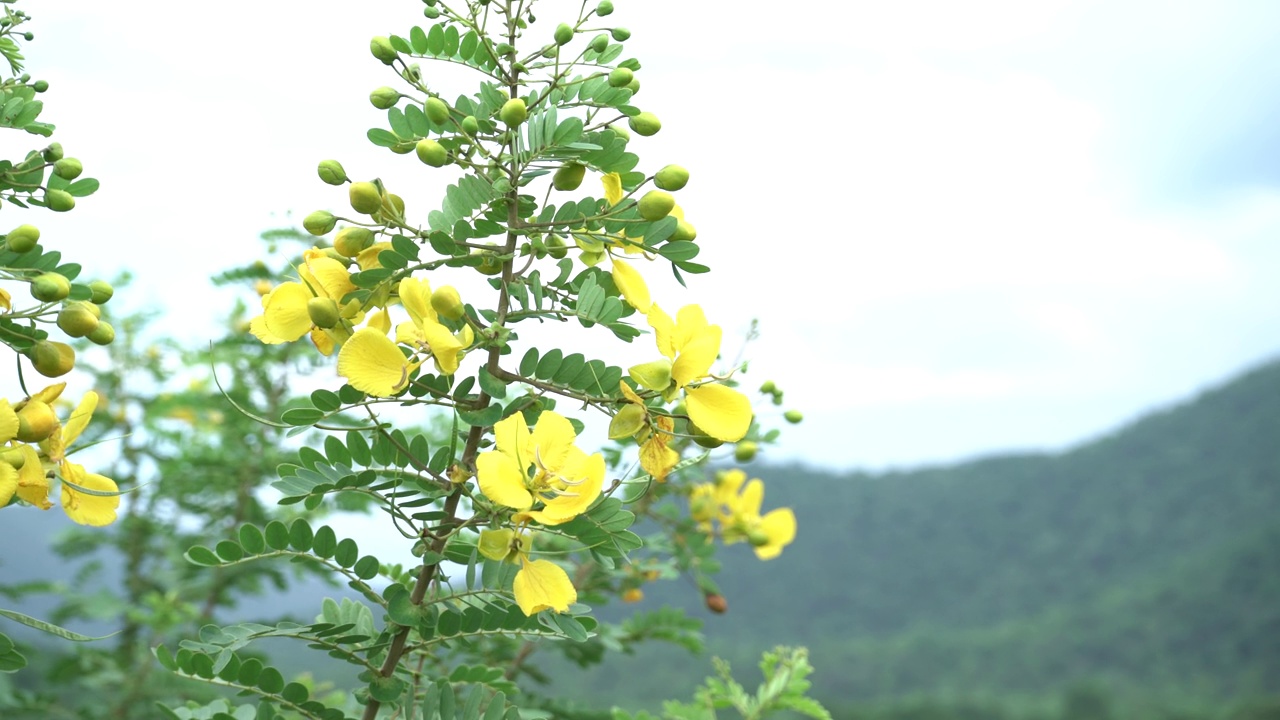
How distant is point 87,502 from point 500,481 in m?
0.74

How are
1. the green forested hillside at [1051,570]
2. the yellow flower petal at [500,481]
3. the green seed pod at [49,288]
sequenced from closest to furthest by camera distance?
the yellow flower petal at [500,481] → the green seed pod at [49,288] → the green forested hillside at [1051,570]

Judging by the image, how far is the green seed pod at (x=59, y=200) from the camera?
4.70ft

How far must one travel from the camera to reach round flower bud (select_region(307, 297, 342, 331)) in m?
1.29

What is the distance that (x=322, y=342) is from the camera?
55.6 inches

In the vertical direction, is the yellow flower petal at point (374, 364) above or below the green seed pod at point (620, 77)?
below

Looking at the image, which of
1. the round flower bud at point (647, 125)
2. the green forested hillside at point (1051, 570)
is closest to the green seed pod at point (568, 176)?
the round flower bud at point (647, 125)

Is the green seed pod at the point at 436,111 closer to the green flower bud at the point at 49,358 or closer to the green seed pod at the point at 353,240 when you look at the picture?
the green seed pod at the point at 353,240

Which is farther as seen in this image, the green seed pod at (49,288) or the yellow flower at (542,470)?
the green seed pod at (49,288)

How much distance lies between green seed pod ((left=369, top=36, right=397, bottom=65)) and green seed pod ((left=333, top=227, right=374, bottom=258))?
25 centimetres

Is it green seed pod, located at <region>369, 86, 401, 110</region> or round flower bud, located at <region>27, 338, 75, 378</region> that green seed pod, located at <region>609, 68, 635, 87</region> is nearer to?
green seed pod, located at <region>369, 86, 401, 110</region>

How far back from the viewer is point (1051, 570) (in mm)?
34812

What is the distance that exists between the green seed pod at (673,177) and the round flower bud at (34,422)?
88 centimetres

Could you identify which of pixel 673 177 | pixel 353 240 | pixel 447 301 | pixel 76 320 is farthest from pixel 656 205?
pixel 76 320

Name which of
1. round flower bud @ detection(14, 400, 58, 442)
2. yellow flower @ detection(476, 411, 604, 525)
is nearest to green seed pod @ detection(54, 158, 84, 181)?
round flower bud @ detection(14, 400, 58, 442)
